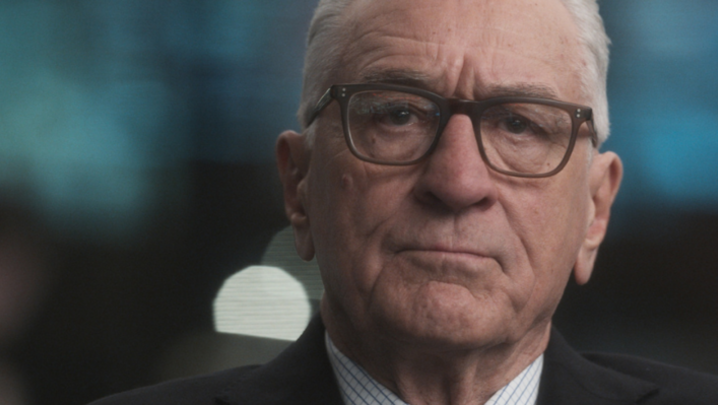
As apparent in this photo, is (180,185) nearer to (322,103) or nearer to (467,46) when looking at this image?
(322,103)

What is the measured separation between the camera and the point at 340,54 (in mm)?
1847

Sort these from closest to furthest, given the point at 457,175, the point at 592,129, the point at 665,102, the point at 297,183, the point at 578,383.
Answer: the point at 457,175, the point at 592,129, the point at 578,383, the point at 297,183, the point at 665,102

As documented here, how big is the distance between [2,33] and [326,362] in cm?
163

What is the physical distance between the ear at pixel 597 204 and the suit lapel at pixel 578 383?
224mm

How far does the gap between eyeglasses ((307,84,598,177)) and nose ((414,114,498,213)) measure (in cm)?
2

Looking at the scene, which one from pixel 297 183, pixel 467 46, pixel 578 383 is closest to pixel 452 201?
pixel 467 46

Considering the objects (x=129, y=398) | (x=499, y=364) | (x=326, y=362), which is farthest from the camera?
(x=129, y=398)

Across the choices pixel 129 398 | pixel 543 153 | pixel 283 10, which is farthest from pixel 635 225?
pixel 129 398

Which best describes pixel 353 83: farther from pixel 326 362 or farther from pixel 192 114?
pixel 192 114

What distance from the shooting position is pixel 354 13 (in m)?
1.87

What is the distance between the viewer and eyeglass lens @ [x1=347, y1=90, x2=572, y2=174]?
165 cm

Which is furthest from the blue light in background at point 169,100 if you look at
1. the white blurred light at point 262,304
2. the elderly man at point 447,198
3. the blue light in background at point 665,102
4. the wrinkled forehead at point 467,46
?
the wrinkled forehead at point 467,46

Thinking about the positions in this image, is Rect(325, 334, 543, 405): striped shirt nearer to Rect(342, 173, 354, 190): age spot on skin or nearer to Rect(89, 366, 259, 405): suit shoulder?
Rect(89, 366, 259, 405): suit shoulder

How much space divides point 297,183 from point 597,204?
86cm
